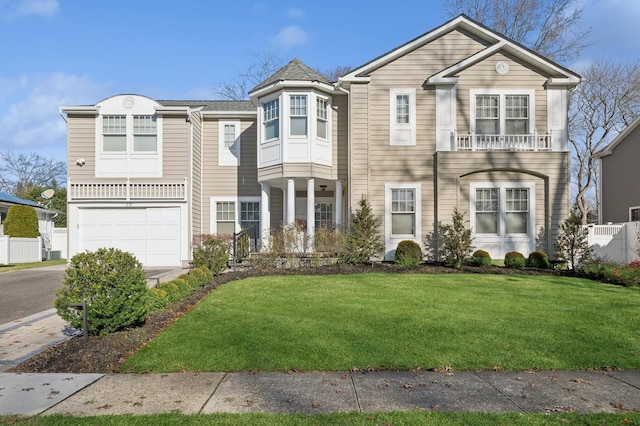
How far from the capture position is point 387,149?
1491 centimetres

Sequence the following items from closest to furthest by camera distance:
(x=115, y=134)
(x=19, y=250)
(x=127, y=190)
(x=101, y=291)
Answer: (x=101, y=291), (x=127, y=190), (x=115, y=134), (x=19, y=250)

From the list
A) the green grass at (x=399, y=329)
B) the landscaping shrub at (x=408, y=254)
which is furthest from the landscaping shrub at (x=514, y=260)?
the green grass at (x=399, y=329)

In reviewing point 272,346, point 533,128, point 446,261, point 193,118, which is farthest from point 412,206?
point 272,346

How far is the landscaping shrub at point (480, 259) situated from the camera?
44.0ft

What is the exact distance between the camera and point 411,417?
371cm

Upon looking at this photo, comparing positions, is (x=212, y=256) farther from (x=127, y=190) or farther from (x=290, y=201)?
(x=127, y=190)

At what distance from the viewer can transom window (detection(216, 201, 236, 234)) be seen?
17141 mm

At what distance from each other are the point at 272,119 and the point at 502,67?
8.26 m

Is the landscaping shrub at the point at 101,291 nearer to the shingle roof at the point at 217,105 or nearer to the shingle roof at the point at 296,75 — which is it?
the shingle roof at the point at 296,75

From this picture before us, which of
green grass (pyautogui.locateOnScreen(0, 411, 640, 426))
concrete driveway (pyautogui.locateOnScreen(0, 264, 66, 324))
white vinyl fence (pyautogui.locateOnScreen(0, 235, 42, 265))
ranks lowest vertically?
concrete driveway (pyautogui.locateOnScreen(0, 264, 66, 324))

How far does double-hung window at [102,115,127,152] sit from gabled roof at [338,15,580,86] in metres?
8.28

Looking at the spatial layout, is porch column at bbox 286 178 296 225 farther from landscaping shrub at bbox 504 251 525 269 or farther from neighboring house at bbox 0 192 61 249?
neighboring house at bbox 0 192 61 249

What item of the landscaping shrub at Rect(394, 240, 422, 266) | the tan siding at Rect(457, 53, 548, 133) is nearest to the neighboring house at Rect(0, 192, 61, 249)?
the landscaping shrub at Rect(394, 240, 422, 266)

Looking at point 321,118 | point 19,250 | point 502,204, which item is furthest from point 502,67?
point 19,250
